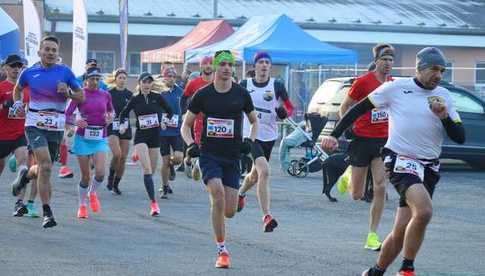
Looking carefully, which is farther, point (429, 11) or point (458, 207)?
point (429, 11)

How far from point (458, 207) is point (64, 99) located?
623 centimetres

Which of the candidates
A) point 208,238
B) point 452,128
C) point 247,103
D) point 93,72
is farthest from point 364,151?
point 93,72

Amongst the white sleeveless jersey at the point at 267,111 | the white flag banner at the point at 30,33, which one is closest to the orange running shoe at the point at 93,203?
the white sleeveless jersey at the point at 267,111

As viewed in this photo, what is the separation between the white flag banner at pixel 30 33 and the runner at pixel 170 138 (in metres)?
3.65

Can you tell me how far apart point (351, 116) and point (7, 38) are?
1314 cm

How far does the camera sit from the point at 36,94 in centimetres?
1276

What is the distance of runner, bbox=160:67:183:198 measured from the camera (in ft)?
56.2

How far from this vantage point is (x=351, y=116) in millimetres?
9297

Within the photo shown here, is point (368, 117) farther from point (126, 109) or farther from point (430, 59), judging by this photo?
point (126, 109)

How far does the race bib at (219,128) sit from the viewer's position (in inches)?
414

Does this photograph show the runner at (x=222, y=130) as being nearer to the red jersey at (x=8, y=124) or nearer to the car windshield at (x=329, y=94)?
the red jersey at (x=8, y=124)

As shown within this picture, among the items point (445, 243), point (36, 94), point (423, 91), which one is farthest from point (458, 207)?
point (423, 91)

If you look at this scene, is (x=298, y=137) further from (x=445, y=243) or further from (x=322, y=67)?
(x=322, y=67)

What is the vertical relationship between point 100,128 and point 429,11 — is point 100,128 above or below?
below
